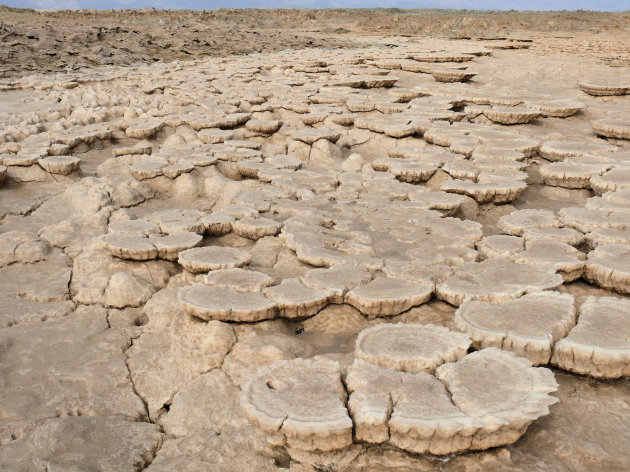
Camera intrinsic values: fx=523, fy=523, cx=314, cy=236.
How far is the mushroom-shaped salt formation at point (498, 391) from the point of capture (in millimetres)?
1450

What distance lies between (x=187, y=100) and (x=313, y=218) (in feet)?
12.3

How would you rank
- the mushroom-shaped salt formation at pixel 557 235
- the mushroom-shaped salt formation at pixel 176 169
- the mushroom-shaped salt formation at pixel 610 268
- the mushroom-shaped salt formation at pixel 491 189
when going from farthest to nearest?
the mushroom-shaped salt formation at pixel 176 169 < the mushroom-shaped salt formation at pixel 491 189 < the mushroom-shaped salt formation at pixel 557 235 < the mushroom-shaped salt formation at pixel 610 268

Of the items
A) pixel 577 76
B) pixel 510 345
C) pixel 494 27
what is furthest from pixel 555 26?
pixel 510 345

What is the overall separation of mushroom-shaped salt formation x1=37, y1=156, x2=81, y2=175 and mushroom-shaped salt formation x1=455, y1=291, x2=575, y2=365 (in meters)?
3.37

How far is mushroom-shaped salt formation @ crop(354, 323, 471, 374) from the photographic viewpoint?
174cm

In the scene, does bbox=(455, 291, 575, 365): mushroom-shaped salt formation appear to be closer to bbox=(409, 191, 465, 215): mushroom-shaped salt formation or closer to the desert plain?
the desert plain

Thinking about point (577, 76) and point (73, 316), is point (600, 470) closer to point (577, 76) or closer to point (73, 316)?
point (73, 316)

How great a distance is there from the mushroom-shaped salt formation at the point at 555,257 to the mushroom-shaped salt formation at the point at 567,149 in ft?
5.84

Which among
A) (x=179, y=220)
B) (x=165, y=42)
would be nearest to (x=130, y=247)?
(x=179, y=220)

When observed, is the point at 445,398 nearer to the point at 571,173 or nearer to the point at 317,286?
the point at 317,286

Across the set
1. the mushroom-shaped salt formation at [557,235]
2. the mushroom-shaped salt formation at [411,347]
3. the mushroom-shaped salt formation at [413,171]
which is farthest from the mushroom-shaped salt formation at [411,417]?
the mushroom-shaped salt formation at [413,171]

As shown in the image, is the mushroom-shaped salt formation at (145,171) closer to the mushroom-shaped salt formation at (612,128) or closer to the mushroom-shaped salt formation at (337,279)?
the mushroom-shaped salt formation at (337,279)

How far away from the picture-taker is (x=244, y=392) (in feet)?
5.37

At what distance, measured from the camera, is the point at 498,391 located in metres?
1.55
